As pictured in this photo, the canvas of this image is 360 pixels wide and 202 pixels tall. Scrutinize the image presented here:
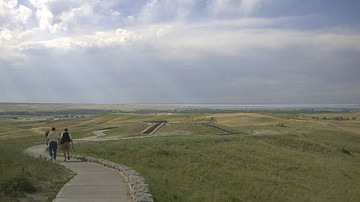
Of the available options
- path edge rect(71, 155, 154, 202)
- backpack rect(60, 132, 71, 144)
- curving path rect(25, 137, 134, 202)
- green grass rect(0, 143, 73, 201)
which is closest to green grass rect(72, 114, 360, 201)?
path edge rect(71, 155, 154, 202)

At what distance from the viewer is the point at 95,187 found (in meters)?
9.02


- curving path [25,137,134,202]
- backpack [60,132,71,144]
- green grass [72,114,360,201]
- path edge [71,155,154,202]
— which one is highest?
backpack [60,132,71,144]

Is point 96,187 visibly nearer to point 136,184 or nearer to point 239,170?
point 136,184

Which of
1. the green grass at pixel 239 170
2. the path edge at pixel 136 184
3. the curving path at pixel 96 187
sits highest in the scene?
the path edge at pixel 136 184

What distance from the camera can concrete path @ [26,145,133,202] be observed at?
26.1 feet

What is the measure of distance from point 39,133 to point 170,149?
3058cm

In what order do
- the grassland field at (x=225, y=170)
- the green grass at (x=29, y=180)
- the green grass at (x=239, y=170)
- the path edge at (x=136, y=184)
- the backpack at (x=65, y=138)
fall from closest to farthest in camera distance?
1. the path edge at (x=136, y=184)
2. the green grass at (x=29, y=180)
3. the grassland field at (x=225, y=170)
4. the green grass at (x=239, y=170)
5. the backpack at (x=65, y=138)

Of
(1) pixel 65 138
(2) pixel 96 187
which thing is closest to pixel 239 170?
(1) pixel 65 138

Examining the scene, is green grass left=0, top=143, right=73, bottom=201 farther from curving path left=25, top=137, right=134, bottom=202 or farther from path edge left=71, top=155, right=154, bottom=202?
path edge left=71, top=155, right=154, bottom=202

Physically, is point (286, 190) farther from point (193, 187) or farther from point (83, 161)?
point (83, 161)

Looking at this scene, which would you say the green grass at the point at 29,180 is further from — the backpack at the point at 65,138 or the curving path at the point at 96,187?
the backpack at the point at 65,138

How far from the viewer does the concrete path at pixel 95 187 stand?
7941 millimetres

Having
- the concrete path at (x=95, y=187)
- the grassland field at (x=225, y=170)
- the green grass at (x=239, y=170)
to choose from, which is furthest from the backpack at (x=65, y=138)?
the concrete path at (x=95, y=187)

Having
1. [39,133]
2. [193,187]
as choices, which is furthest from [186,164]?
[39,133]
